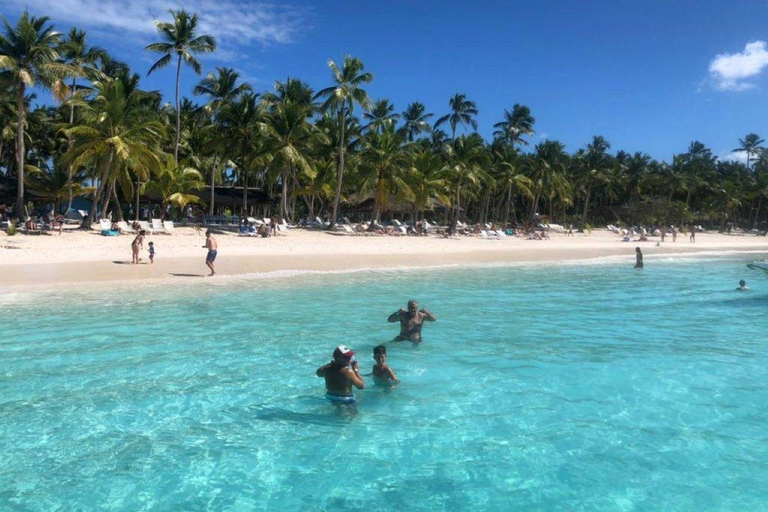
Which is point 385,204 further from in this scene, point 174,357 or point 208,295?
point 174,357

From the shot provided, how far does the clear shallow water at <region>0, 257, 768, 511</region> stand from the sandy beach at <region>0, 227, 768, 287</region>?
462 cm

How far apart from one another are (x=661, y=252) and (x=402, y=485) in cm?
3618

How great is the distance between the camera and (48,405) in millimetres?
6566

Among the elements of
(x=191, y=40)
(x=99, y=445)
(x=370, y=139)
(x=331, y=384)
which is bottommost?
(x=99, y=445)

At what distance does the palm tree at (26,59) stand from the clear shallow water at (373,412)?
49.1ft

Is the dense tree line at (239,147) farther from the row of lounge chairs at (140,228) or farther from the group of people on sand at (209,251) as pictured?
the group of people on sand at (209,251)

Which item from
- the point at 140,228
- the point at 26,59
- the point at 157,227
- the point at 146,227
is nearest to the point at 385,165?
the point at 157,227

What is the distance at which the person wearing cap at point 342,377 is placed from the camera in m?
6.54

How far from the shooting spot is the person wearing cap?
21.4 ft

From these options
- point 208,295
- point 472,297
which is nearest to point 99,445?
point 208,295

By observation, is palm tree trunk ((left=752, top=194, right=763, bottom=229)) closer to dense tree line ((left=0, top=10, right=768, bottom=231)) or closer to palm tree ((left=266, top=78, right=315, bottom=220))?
dense tree line ((left=0, top=10, right=768, bottom=231))

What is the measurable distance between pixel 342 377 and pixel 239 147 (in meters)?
31.5

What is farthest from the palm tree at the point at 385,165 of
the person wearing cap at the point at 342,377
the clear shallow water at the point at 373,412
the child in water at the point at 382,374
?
the person wearing cap at the point at 342,377

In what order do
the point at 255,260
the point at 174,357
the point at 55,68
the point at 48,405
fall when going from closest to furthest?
the point at 48,405 < the point at 174,357 < the point at 255,260 < the point at 55,68
